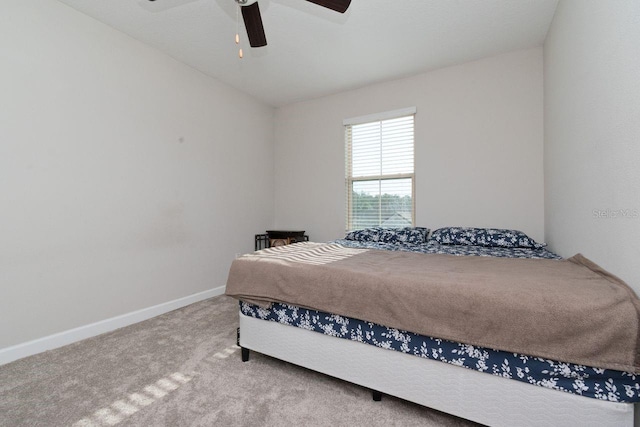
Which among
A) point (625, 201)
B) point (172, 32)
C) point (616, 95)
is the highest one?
point (172, 32)

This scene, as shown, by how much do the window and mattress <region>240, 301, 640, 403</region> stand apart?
2.25m

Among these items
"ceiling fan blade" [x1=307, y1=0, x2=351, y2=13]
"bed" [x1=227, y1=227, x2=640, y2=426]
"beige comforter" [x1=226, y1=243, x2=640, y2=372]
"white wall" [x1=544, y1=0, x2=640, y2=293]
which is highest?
"ceiling fan blade" [x1=307, y1=0, x2=351, y2=13]

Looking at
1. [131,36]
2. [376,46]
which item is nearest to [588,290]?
[376,46]

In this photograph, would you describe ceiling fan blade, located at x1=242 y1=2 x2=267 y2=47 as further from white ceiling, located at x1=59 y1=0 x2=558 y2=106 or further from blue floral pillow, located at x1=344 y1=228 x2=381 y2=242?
blue floral pillow, located at x1=344 y1=228 x2=381 y2=242

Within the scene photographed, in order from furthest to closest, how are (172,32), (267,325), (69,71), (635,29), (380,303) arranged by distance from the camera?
(172,32), (69,71), (267,325), (380,303), (635,29)

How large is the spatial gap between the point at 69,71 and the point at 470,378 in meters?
3.39

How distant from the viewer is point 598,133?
1.48 metres

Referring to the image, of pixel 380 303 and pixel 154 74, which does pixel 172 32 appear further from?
pixel 380 303

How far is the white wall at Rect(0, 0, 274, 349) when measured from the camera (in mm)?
2033

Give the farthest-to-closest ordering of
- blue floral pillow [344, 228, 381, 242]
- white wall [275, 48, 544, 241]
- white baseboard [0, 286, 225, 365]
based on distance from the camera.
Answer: blue floral pillow [344, 228, 381, 242] < white wall [275, 48, 544, 241] < white baseboard [0, 286, 225, 365]

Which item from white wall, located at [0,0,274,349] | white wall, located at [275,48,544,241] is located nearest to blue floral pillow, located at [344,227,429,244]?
white wall, located at [275,48,544,241]

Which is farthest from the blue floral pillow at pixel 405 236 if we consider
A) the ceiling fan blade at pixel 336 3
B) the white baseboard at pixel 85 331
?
the white baseboard at pixel 85 331

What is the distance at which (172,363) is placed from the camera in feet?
6.32

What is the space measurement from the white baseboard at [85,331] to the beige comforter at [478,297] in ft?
4.71
